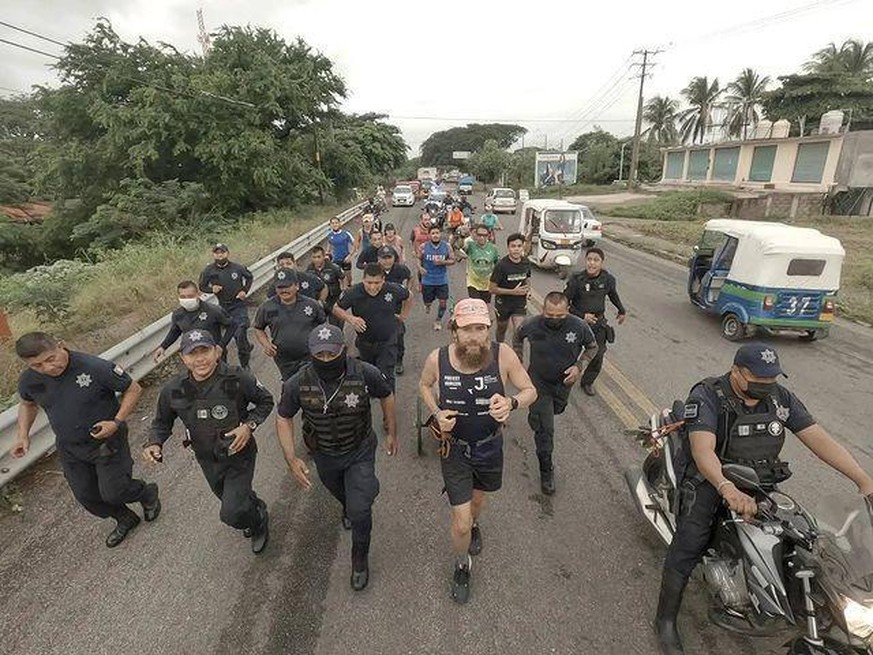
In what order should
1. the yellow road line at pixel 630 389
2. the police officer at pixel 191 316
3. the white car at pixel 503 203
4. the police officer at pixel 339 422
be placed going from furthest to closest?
1. the white car at pixel 503 203
2. the yellow road line at pixel 630 389
3. the police officer at pixel 191 316
4. the police officer at pixel 339 422

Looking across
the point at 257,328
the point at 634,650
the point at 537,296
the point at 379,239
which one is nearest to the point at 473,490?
the point at 634,650

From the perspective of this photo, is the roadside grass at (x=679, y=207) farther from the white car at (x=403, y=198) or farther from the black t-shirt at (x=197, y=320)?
the black t-shirt at (x=197, y=320)

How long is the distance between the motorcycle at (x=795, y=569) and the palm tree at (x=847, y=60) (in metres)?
54.6

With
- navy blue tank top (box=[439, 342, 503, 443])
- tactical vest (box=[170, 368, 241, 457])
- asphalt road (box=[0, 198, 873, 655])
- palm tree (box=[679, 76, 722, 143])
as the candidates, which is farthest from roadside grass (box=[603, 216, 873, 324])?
palm tree (box=[679, 76, 722, 143])

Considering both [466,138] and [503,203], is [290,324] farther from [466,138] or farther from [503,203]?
[466,138]

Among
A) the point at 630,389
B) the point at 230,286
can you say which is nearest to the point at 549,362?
the point at 630,389

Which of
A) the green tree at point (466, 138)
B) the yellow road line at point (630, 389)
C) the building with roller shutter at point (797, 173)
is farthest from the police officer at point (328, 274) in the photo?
the green tree at point (466, 138)

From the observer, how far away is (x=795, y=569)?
8.10 feet

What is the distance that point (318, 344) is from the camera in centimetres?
313

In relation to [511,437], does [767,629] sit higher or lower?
higher

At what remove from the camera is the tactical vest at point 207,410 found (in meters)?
3.33

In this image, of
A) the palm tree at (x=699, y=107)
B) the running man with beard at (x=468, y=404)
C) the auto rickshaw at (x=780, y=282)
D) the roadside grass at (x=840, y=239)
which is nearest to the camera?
the running man with beard at (x=468, y=404)

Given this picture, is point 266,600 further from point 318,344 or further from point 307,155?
point 307,155

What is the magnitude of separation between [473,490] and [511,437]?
1942 mm
